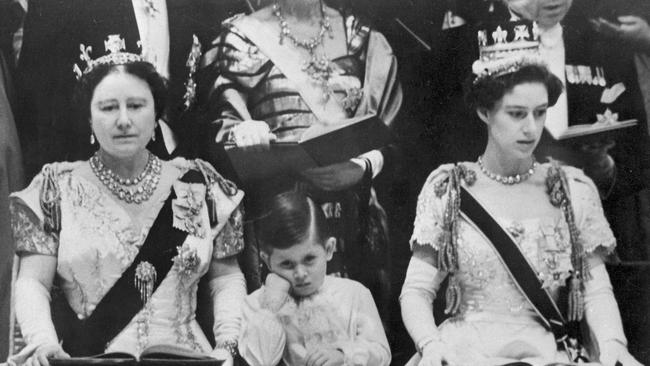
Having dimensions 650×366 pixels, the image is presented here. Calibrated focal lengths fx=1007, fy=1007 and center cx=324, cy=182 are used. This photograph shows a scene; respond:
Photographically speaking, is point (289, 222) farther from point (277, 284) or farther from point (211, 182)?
point (211, 182)

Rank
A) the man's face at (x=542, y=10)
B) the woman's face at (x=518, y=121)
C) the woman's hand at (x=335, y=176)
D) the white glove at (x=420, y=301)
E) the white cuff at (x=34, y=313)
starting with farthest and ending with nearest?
the man's face at (x=542, y=10)
the woman's hand at (x=335, y=176)
the woman's face at (x=518, y=121)
the white glove at (x=420, y=301)
the white cuff at (x=34, y=313)

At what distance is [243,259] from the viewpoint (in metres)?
4.47

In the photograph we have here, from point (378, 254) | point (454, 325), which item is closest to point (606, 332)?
point (454, 325)

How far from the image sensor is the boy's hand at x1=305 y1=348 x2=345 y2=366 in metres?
4.33

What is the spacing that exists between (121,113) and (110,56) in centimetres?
27

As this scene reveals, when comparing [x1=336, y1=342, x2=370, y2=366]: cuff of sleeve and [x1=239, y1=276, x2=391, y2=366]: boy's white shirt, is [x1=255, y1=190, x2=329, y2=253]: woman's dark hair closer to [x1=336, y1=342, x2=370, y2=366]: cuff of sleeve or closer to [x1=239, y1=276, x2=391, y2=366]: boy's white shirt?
[x1=239, y1=276, x2=391, y2=366]: boy's white shirt

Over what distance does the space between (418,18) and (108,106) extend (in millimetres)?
1461

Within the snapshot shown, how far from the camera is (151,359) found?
4.13m

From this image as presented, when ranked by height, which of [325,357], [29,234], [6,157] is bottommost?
[325,357]

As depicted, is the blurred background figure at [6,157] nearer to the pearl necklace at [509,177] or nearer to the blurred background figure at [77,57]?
the blurred background figure at [77,57]

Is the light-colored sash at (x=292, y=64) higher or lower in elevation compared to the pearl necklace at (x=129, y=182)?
higher

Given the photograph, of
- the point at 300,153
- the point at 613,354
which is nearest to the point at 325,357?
the point at 300,153

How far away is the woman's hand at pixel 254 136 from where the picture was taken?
177 inches

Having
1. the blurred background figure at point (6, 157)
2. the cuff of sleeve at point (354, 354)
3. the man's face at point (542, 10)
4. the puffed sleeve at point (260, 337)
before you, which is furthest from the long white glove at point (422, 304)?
the blurred background figure at point (6, 157)
